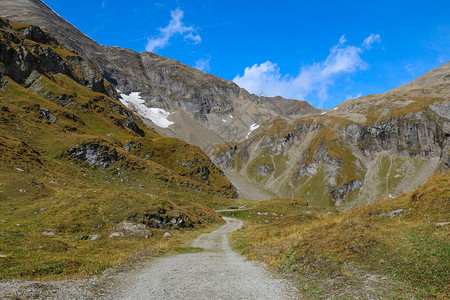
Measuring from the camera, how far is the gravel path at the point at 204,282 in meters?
9.95

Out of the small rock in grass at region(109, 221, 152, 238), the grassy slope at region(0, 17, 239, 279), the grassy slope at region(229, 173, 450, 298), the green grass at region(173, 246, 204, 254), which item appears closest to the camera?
the grassy slope at region(229, 173, 450, 298)

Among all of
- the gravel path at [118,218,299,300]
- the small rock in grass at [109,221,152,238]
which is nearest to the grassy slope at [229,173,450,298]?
the gravel path at [118,218,299,300]

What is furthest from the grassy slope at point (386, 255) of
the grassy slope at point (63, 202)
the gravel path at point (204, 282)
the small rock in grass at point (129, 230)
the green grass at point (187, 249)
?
the small rock in grass at point (129, 230)

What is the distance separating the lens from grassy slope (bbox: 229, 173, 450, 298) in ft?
27.7

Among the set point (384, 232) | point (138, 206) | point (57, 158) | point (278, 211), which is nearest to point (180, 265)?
point (384, 232)

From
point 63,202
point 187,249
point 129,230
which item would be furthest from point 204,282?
point 63,202

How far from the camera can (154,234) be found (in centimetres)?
2547

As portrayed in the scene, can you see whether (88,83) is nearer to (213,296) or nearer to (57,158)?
(57,158)

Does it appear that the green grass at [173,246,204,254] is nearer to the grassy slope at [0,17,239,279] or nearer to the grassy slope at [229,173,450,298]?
the grassy slope at [0,17,239,279]

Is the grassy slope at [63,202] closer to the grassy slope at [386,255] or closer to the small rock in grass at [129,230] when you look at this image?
the small rock in grass at [129,230]

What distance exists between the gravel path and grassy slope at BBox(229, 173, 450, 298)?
4.70ft

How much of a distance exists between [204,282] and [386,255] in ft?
28.1

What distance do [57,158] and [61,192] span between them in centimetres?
3201

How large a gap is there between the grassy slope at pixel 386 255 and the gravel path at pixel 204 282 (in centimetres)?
143
